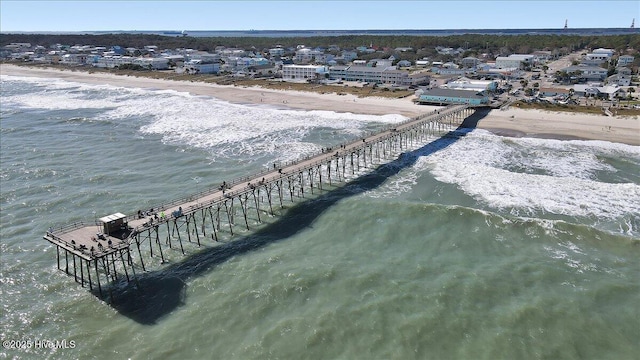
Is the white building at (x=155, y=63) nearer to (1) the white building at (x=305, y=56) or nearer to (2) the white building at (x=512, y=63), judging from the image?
(1) the white building at (x=305, y=56)

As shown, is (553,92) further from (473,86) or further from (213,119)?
(213,119)

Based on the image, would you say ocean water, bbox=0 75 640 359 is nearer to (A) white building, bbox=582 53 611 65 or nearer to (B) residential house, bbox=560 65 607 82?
(B) residential house, bbox=560 65 607 82

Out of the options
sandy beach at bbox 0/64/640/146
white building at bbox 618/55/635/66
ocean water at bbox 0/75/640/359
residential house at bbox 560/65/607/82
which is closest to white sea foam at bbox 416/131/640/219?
ocean water at bbox 0/75/640/359

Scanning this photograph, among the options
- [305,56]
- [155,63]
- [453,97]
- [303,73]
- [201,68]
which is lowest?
[453,97]

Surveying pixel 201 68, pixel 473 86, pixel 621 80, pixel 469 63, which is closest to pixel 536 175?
pixel 473 86

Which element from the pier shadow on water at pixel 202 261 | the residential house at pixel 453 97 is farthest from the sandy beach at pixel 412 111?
the pier shadow on water at pixel 202 261

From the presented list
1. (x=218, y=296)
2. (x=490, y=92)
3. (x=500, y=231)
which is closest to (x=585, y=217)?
(x=500, y=231)

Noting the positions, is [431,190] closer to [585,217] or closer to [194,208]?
[585,217]
